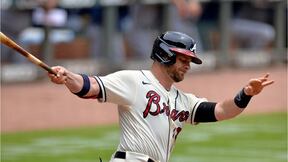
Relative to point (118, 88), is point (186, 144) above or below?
below

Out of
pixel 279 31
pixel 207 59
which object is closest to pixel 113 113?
pixel 207 59

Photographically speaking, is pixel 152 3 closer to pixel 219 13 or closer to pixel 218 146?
pixel 219 13

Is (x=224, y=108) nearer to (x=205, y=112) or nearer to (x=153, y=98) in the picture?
(x=205, y=112)

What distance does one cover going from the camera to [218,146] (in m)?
13.6

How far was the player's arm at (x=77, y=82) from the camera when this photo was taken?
6.97 metres

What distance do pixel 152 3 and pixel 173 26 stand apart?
1.67 ft

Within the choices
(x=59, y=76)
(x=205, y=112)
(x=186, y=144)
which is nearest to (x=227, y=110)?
(x=205, y=112)

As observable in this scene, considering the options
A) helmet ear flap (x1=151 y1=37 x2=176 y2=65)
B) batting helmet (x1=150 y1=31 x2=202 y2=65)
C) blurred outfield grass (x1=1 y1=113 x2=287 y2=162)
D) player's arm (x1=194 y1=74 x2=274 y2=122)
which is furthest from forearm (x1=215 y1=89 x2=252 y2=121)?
blurred outfield grass (x1=1 y1=113 x2=287 y2=162)

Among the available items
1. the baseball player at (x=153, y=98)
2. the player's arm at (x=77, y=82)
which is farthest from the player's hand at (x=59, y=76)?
the baseball player at (x=153, y=98)

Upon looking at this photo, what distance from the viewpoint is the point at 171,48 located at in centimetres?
746

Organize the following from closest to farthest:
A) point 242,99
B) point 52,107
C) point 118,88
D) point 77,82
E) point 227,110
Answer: point 77,82 → point 118,88 → point 242,99 → point 227,110 → point 52,107

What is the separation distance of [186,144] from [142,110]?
642 cm

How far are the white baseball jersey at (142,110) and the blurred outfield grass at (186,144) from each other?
469 centimetres

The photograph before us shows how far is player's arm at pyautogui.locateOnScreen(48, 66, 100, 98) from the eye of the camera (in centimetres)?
697
